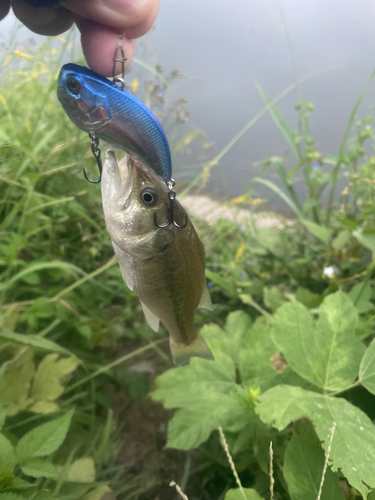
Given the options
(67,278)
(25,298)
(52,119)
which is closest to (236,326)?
(67,278)

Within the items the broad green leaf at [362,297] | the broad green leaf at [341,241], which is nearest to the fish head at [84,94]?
the broad green leaf at [362,297]

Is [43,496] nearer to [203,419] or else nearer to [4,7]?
[203,419]

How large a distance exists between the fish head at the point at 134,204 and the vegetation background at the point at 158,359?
38 centimetres

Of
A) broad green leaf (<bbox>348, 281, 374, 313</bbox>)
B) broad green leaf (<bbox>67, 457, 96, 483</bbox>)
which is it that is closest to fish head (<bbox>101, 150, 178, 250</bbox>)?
broad green leaf (<bbox>67, 457, 96, 483</bbox>)

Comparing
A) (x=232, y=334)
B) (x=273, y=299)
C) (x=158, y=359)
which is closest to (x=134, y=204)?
(x=232, y=334)

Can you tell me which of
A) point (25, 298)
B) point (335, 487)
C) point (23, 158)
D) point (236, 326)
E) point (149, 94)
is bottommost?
point (25, 298)

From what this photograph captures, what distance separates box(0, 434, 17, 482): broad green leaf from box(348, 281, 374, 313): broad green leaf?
994mm

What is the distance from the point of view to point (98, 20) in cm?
48

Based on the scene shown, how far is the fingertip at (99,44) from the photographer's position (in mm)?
464

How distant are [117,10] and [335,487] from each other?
0.89 metres

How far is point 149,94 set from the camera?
1.35 m

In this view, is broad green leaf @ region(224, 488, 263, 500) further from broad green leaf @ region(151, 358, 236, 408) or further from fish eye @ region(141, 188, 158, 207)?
fish eye @ region(141, 188, 158, 207)

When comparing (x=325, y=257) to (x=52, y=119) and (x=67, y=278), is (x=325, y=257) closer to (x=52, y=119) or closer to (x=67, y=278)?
(x=67, y=278)

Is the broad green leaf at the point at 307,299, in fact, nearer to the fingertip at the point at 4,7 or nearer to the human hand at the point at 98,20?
the human hand at the point at 98,20
